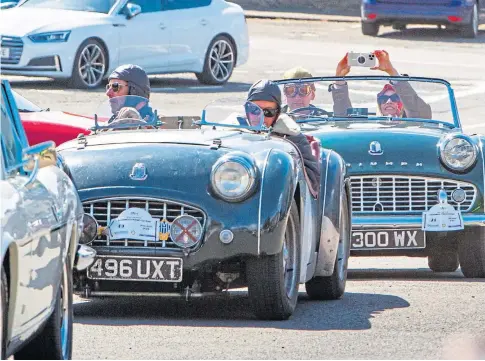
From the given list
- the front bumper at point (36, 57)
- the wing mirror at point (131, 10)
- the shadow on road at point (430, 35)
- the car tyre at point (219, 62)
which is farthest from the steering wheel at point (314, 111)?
the shadow on road at point (430, 35)

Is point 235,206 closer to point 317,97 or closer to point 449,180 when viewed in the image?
point 449,180

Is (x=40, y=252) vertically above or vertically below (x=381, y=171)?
above

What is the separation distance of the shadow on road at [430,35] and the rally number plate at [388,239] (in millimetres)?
19108

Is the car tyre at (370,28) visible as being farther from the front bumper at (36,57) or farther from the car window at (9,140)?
the car window at (9,140)

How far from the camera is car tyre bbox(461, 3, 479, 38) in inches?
1192

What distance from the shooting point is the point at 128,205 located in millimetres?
8555

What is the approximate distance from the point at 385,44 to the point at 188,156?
21.0 metres

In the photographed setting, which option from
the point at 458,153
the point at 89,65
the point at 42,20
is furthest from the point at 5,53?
the point at 458,153

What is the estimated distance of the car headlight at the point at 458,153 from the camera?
11211 mm

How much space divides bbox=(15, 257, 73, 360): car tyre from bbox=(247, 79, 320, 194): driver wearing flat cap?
9.56 ft

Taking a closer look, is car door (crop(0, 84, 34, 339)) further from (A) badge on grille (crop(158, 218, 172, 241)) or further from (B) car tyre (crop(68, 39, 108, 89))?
(B) car tyre (crop(68, 39, 108, 89))

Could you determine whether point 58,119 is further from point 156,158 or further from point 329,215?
point 156,158

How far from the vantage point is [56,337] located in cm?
652

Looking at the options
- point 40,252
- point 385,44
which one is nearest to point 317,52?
point 385,44
